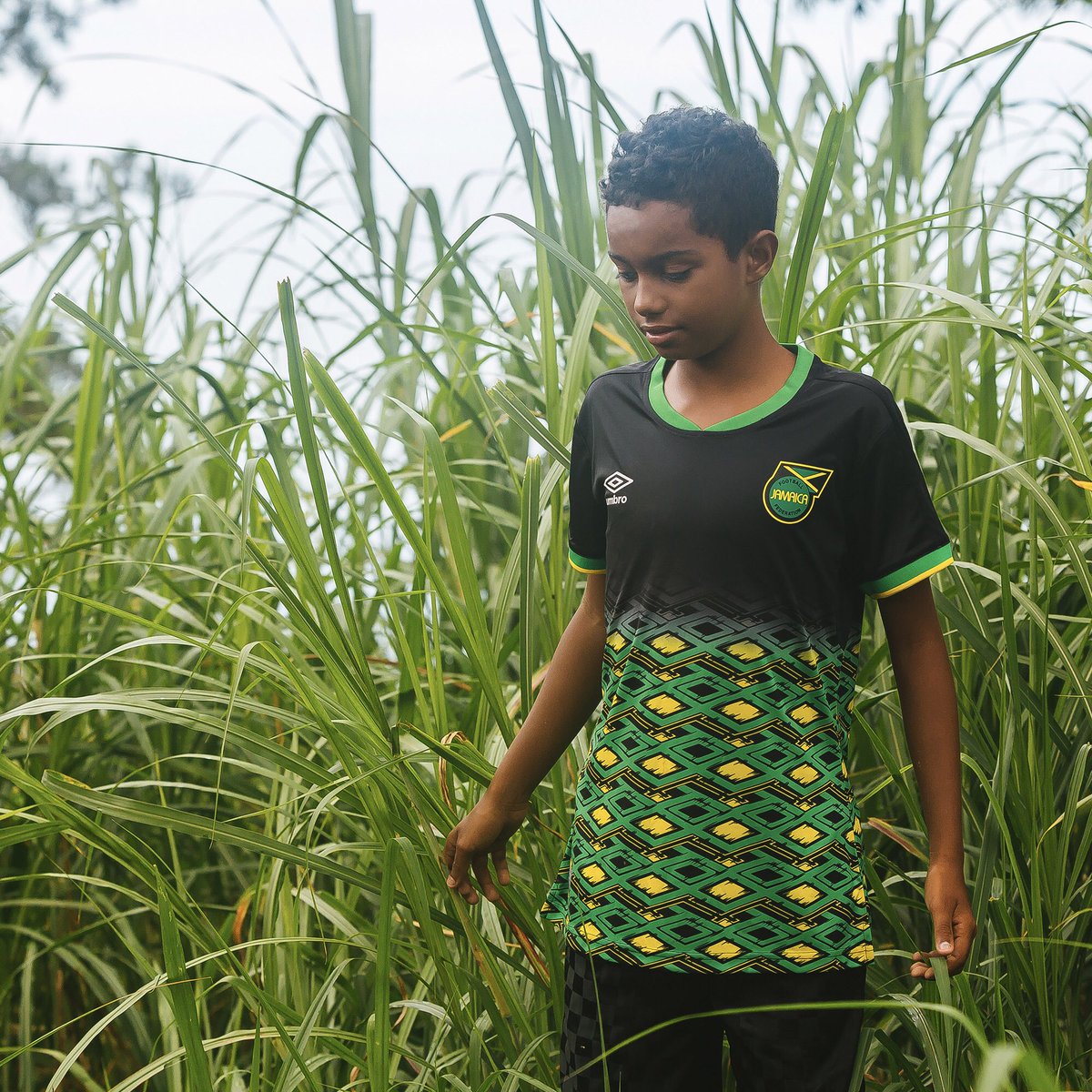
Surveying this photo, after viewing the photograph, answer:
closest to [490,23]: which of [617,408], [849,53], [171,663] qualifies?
[617,408]

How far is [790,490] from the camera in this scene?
0.74 metres

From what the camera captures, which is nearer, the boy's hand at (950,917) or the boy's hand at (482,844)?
the boy's hand at (950,917)

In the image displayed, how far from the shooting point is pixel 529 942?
3.11 feet

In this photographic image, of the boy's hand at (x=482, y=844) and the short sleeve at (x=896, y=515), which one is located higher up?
the short sleeve at (x=896, y=515)

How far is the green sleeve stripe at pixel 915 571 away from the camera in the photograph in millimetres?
743

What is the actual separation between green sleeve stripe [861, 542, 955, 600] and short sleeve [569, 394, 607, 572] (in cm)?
20

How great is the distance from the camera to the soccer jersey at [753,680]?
2.40 ft

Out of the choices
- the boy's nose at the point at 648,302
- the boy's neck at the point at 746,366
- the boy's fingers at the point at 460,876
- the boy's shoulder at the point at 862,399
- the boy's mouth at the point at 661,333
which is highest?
the boy's nose at the point at 648,302

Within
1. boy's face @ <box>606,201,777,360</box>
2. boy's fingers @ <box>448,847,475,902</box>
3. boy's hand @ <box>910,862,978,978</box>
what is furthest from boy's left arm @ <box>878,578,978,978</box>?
boy's fingers @ <box>448,847,475,902</box>

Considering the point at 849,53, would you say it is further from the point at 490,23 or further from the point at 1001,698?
the point at 1001,698

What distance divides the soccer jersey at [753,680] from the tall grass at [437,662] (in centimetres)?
10

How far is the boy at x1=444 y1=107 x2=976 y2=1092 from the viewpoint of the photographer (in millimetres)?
731

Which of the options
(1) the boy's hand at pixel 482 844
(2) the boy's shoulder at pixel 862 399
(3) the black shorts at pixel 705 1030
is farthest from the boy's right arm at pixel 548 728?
(2) the boy's shoulder at pixel 862 399

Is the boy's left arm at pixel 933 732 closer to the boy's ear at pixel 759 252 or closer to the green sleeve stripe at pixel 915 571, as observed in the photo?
the green sleeve stripe at pixel 915 571
